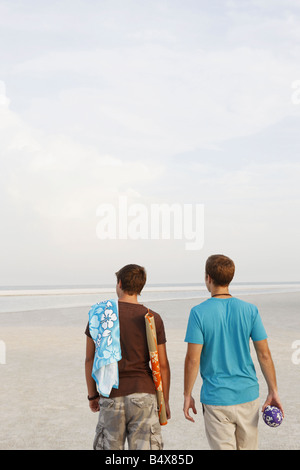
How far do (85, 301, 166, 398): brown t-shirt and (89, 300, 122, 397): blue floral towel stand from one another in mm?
48

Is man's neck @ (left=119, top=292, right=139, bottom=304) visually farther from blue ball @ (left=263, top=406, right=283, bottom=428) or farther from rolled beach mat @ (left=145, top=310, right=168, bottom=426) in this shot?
blue ball @ (left=263, top=406, right=283, bottom=428)

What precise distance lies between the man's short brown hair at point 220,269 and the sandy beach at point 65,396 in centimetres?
249

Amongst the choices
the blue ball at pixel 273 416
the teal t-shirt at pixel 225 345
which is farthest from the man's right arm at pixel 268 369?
the teal t-shirt at pixel 225 345

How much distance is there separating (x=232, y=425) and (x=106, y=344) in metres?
1.04

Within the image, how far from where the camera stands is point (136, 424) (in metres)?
3.59

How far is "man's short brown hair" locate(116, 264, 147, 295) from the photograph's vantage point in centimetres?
374

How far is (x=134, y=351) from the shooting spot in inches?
145

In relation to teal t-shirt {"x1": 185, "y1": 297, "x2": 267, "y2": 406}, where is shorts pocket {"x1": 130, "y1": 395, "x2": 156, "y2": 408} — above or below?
below

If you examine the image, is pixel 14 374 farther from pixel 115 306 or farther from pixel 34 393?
pixel 115 306

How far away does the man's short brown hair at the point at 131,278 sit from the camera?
3.74 metres

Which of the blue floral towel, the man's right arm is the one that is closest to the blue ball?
the man's right arm

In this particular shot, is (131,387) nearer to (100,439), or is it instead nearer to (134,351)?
(134,351)

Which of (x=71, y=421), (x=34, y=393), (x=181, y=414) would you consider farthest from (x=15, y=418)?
(x=181, y=414)
